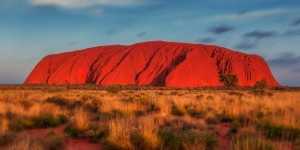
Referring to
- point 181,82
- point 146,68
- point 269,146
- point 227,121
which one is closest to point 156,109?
point 227,121

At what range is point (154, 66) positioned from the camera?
278 feet

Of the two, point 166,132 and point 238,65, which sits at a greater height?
point 238,65

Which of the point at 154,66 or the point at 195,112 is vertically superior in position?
the point at 154,66

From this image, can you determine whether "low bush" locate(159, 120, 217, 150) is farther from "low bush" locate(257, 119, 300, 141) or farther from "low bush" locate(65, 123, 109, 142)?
"low bush" locate(65, 123, 109, 142)

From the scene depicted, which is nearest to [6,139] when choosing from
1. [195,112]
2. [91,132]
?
[91,132]

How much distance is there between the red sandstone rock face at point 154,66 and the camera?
7988cm

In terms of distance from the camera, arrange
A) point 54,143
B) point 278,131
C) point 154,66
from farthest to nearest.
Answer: point 154,66, point 278,131, point 54,143

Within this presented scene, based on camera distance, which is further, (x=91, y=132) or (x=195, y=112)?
(x=195, y=112)

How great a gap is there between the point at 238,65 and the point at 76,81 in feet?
139

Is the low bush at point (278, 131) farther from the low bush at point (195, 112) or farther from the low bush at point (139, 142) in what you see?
the low bush at point (195, 112)

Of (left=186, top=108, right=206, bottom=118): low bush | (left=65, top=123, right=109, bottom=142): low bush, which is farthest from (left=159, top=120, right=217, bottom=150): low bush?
(left=186, top=108, right=206, bottom=118): low bush

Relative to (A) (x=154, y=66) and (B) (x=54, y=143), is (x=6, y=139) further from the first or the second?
(A) (x=154, y=66)

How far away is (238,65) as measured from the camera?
86.4 metres

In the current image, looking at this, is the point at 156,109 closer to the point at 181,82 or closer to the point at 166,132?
the point at 166,132
